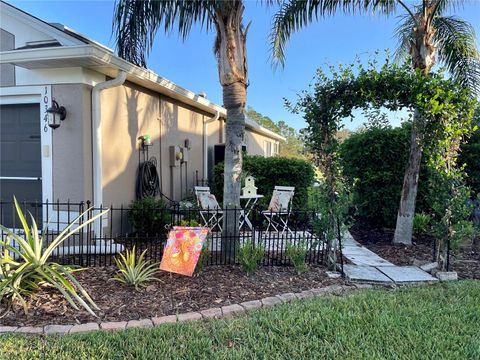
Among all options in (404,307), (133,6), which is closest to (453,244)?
(404,307)

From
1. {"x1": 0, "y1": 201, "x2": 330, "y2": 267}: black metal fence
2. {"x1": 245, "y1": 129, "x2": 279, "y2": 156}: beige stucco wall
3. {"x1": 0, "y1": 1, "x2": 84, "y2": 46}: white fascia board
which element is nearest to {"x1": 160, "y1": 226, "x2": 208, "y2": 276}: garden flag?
{"x1": 0, "y1": 201, "x2": 330, "y2": 267}: black metal fence

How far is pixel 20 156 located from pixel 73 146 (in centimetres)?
116

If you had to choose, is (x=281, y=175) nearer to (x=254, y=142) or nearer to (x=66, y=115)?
(x=66, y=115)

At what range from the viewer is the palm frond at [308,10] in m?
6.03

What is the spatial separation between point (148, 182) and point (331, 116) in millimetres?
3755

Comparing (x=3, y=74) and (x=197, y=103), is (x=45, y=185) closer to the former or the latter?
(x=3, y=74)

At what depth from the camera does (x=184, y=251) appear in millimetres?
4117

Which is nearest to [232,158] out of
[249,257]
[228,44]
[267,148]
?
[249,257]

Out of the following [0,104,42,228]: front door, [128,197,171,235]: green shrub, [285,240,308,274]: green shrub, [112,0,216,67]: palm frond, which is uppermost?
[112,0,216,67]: palm frond

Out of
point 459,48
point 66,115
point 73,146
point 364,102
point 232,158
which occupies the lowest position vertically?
point 232,158

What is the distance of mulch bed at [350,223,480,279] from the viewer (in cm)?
493

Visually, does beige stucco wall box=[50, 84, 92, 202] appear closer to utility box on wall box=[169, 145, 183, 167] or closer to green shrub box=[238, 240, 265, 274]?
green shrub box=[238, 240, 265, 274]

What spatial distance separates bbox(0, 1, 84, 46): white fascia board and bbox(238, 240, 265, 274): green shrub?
12.2 ft

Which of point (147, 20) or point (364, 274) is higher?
point (147, 20)
